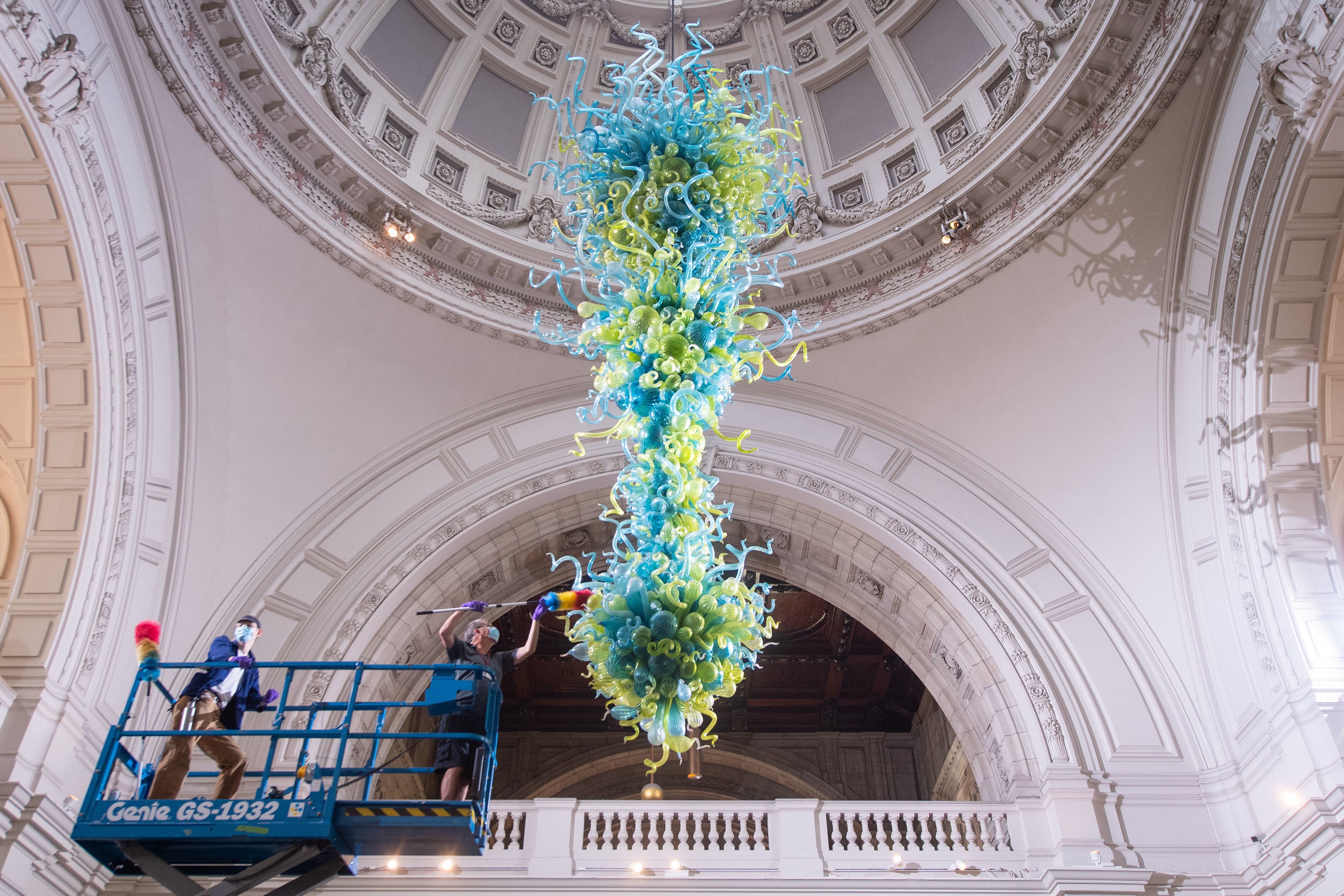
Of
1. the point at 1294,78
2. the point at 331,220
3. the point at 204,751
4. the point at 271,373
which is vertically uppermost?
the point at 331,220

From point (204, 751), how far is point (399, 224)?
24.6 ft

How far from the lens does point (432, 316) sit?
12047 mm

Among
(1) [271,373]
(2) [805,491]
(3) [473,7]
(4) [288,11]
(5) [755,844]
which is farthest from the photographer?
(3) [473,7]

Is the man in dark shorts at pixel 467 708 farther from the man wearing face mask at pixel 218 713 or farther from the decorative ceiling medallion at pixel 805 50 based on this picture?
the decorative ceiling medallion at pixel 805 50

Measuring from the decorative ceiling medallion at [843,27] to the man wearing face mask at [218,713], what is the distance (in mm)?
11677

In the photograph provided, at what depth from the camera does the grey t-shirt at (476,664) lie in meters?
6.00

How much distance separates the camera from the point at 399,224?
38.7 ft

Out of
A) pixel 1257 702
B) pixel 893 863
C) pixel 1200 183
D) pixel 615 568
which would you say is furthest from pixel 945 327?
pixel 615 568

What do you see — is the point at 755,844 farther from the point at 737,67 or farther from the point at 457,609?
the point at 737,67

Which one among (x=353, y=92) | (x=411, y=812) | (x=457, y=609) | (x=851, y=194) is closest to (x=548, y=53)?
(x=353, y=92)

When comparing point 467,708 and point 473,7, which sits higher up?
point 473,7

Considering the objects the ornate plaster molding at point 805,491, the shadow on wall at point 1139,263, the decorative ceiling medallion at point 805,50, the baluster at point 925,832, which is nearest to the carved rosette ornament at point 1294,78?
the shadow on wall at point 1139,263

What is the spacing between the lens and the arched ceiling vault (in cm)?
1036

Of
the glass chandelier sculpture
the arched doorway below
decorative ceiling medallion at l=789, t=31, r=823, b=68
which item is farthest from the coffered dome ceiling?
the arched doorway below
